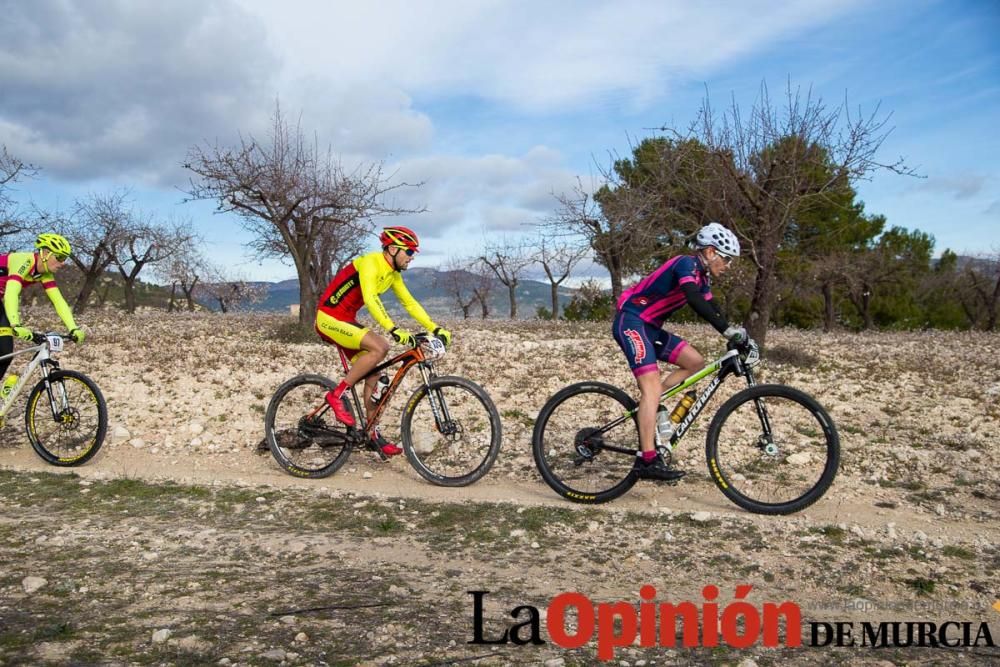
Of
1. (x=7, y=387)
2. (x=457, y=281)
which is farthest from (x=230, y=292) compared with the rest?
(x=7, y=387)

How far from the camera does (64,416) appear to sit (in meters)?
8.61

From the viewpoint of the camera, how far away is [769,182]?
1590 centimetres

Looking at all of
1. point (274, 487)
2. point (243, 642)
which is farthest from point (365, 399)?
point (243, 642)

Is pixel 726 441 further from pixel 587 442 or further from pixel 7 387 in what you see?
pixel 7 387

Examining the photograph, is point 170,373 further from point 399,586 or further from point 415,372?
point 399,586

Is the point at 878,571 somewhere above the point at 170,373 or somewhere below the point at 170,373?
below

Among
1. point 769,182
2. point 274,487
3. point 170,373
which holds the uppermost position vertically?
point 769,182

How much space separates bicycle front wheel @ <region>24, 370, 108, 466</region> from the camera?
28.1 feet

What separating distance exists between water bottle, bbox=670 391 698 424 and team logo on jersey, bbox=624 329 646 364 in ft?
2.17

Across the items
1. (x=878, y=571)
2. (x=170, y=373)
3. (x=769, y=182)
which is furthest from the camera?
(x=769, y=182)

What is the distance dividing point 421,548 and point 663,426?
262 centimetres

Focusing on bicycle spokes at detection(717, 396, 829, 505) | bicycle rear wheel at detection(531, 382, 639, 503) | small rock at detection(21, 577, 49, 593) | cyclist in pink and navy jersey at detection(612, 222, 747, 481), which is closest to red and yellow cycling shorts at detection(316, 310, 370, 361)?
bicycle rear wheel at detection(531, 382, 639, 503)

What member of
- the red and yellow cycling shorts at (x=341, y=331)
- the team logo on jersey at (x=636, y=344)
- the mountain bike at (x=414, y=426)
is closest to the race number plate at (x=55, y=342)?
the mountain bike at (x=414, y=426)

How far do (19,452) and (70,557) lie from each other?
5053 mm
